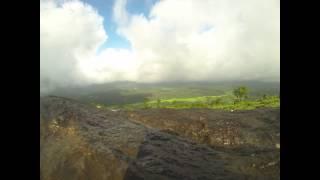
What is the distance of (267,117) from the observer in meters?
10.4

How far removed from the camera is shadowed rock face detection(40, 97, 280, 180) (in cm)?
810

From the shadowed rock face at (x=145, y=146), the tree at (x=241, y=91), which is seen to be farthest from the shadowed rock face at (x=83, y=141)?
the tree at (x=241, y=91)

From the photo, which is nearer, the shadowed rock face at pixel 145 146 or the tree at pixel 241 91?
the shadowed rock face at pixel 145 146

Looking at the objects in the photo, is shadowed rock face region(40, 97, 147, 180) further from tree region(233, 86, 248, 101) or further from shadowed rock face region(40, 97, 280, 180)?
tree region(233, 86, 248, 101)

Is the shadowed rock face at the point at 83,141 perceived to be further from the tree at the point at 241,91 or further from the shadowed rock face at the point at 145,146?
the tree at the point at 241,91

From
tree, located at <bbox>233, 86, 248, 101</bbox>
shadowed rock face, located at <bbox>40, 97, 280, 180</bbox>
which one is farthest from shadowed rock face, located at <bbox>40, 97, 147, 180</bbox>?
tree, located at <bbox>233, 86, 248, 101</bbox>

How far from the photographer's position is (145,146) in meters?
8.74

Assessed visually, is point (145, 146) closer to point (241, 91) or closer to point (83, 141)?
point (83, 141)

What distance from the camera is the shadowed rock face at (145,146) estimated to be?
810cm

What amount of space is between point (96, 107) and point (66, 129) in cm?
131

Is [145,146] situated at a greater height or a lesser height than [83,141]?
lesser

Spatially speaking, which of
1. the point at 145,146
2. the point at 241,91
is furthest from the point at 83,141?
→ the point at 241,91

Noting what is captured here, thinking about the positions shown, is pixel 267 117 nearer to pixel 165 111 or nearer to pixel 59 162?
pixel 165 111
